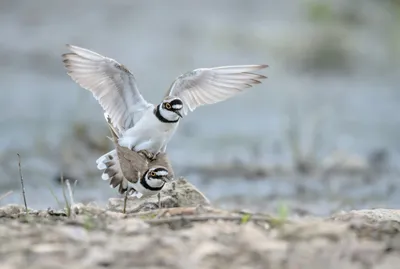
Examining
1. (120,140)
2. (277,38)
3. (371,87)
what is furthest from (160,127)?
(277,38)

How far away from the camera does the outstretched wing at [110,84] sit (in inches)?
286

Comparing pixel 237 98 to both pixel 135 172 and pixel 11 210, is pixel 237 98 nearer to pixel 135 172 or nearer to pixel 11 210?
pixel 135 172

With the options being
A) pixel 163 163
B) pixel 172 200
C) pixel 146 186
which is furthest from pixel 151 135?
pixel 146 186

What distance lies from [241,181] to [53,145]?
219 cm

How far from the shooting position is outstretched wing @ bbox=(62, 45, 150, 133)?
7.26 meters

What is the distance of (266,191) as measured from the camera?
432 inches

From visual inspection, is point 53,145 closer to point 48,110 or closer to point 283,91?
point 48,110

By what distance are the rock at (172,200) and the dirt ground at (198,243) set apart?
149 centimetres

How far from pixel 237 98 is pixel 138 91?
839cm

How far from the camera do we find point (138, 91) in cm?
748

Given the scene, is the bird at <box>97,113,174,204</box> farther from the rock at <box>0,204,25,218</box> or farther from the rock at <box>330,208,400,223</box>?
the rock at <box>330,208,400,223</box>

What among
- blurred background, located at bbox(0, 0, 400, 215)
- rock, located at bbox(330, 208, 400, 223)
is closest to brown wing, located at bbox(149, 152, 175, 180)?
blurred background, located at bbox(0, 0, 400, 215)

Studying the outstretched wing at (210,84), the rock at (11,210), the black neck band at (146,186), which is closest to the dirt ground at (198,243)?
the rock at (11,210)

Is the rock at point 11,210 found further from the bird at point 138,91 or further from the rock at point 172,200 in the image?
the bird at point 138,91
